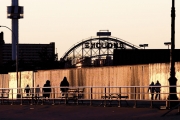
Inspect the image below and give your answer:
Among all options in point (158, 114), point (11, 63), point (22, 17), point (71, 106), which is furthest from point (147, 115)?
point (22, 17)

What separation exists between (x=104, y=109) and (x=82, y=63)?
51.4m

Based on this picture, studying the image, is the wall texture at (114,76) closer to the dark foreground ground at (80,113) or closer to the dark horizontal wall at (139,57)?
the dark foreground ground at (80,113)

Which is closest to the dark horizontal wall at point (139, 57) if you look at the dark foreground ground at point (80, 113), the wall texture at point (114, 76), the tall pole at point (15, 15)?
the wall texture at point (114, 76)

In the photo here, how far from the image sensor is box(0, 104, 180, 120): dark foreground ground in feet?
110

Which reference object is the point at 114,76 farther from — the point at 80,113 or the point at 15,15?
the point at 15,15

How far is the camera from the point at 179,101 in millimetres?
34312

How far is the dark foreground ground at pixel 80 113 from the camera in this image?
33656 mm

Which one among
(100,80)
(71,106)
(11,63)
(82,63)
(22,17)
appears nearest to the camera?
(71,106)

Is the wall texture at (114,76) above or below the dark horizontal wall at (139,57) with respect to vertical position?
below

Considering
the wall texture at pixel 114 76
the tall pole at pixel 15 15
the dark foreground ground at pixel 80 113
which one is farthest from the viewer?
the tall pole at pixel 15 15

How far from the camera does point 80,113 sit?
38.0 meters

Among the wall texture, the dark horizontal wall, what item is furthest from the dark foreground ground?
the dark horizontal wall

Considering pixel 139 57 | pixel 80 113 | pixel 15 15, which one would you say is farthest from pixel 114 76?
pixel 15 15

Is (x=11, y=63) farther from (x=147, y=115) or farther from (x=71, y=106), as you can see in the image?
(x=147, y=115)
